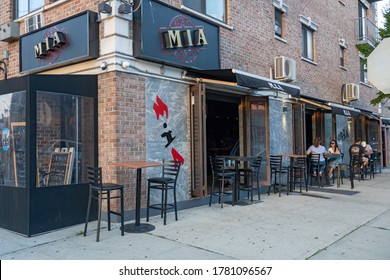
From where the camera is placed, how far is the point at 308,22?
13250mm

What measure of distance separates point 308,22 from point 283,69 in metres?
3.76

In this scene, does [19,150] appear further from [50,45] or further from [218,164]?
[218,164]

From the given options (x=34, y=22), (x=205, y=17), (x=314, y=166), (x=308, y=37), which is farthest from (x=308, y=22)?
(x=34, y=22)

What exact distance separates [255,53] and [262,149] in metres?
2.77

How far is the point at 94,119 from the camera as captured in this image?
6629 millimetres

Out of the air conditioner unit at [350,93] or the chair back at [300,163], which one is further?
the air conditioner unit at [350,93]

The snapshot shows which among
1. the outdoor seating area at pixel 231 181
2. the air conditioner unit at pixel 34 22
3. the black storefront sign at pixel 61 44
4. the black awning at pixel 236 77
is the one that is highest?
the air conditioner unit at pixel 34 22

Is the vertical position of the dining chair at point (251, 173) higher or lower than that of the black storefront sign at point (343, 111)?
lower

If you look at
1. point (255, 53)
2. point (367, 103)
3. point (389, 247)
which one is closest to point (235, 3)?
point (255, 53)

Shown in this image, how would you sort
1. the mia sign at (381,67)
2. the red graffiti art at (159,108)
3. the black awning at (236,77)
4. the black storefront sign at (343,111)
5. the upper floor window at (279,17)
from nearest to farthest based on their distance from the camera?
the mia sign at (381,67) → the red graffiti art at (159,108) → the black awning at (236,77) → the upper floor window at (279,17) → the black storefront sign at (343,111)

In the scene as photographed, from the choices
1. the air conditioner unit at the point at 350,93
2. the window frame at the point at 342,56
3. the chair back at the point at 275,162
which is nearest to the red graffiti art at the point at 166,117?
the chair back at the point at 275,162

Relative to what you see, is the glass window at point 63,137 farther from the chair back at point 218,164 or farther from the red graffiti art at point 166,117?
the chair back at point 218,164

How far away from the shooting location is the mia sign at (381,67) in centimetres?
430

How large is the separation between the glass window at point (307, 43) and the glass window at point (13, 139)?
1039cm
